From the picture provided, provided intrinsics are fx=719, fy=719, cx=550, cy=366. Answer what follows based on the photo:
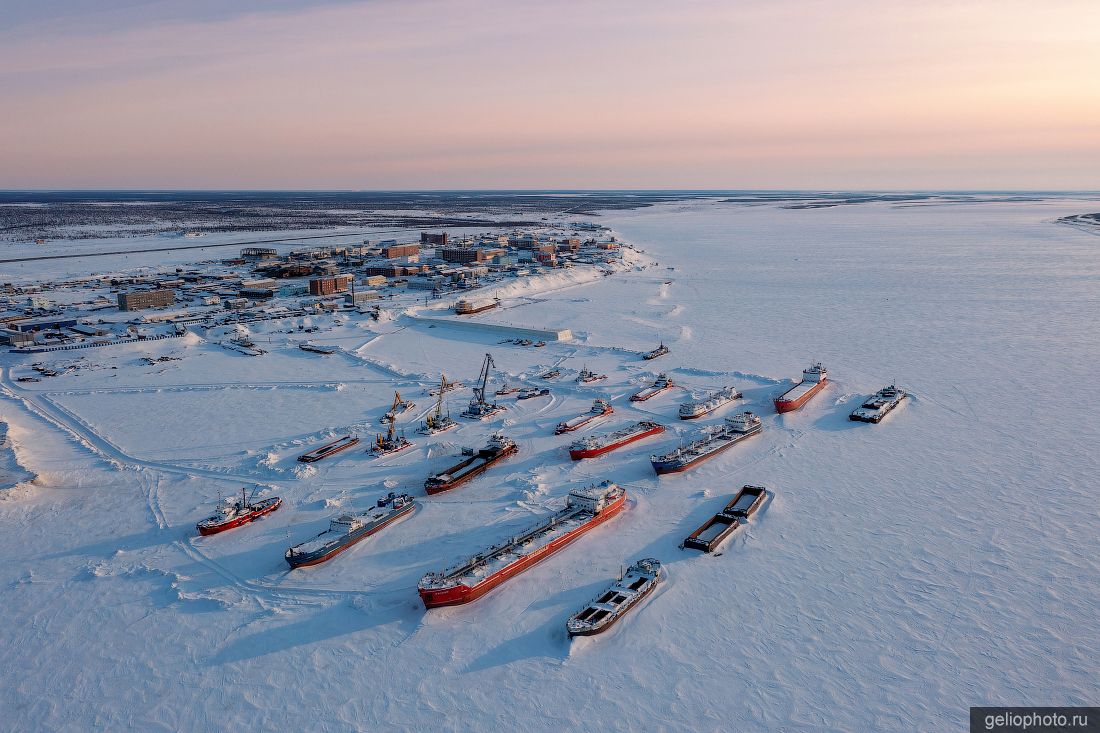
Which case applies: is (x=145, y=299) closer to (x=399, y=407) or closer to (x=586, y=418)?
A: (x=399, y=407)

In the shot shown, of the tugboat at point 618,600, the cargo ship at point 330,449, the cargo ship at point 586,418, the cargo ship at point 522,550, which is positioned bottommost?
A: the tugboat at point 618,600

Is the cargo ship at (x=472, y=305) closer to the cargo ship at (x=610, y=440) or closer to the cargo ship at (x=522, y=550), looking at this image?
the cargo ship at (x=610, y=440)

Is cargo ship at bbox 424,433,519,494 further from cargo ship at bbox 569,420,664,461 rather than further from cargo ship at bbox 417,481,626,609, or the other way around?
cargo ship at bbox 417,481,626,609

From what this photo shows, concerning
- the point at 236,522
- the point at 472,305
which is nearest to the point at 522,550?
the point at 236,522

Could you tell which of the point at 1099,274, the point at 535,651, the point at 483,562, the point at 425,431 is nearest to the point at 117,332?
the point at 425,431

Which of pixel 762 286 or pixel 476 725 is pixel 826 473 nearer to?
Result: pixel 476 725

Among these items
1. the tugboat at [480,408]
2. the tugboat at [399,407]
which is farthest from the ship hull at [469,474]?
the tugboat at [399,407]
